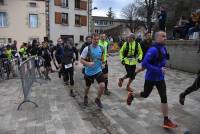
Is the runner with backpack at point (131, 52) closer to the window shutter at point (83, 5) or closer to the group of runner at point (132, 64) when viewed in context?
the group of runner at point (132, 64)

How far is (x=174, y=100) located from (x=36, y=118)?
4.05 m

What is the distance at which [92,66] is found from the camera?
877 cm

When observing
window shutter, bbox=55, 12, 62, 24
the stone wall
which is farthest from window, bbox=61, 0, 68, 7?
the stone wall

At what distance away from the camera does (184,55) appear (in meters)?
16.6

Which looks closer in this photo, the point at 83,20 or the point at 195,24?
the point at 195,24

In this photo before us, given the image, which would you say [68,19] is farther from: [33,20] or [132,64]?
[132,64]

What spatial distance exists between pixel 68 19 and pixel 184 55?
3359 cm

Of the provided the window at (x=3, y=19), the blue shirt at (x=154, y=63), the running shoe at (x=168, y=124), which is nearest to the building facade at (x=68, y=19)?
the window at (x=3, y=19)

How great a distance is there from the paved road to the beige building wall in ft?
97.4

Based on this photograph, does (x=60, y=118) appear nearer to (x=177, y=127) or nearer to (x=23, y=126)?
(x=23, y=126)

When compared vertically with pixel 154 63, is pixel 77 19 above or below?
above

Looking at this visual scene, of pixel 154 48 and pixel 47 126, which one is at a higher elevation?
pixel 154 48

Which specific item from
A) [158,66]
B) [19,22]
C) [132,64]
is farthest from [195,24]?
[19,22]

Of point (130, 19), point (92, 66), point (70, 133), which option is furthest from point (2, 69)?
point (130, 19)
